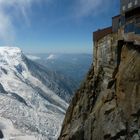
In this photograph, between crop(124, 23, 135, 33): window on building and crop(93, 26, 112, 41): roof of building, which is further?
crop(93, 26, 112, 41): roof of building

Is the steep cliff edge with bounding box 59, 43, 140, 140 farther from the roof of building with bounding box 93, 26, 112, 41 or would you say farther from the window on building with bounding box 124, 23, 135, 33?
the roof of building with bounding box 93, 26, 112, 41

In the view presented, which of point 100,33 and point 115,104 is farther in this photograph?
point 100,33

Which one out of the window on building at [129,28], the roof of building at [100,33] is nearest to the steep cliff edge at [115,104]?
the window on building at [129,28]

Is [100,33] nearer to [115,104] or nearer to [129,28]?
[129,28]

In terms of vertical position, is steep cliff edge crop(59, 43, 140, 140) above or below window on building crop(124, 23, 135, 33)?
below

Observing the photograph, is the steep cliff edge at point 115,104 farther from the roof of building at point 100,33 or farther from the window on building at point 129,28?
the roof of building at point 100,33

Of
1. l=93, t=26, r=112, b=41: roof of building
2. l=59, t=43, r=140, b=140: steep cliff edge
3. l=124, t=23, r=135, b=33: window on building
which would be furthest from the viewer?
l=93, t=26, r=112, b=41: roof of building

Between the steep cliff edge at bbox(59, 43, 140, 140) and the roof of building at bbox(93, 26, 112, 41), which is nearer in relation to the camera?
the steep cliff edge at bbox(59, 43, 140, 140)

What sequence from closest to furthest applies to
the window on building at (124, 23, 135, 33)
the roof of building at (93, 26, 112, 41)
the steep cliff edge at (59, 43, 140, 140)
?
1. the steep cliff edge at (59, 43, 140, 140)
2. the window on building at (124, 23, 135, 33)
3. the roof of building at (93, 26, 112, 41)

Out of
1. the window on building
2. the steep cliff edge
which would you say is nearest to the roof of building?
the steep cliff edge

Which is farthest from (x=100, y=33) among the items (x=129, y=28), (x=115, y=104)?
(x=115, y=104)
